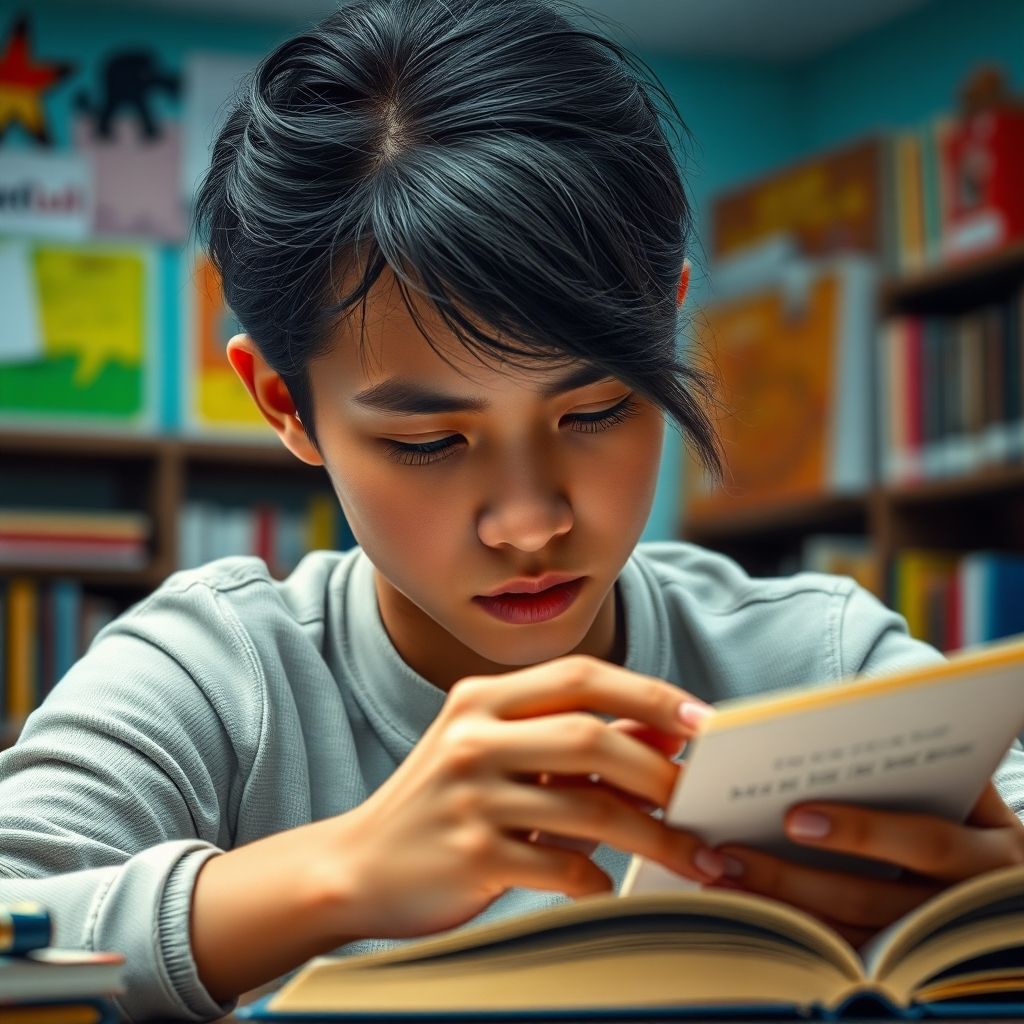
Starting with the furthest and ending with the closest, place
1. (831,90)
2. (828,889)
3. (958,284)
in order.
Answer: (831,90)
(958,284)
(828,889)

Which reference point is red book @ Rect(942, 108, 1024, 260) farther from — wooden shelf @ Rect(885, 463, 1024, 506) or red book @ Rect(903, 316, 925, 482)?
wooden shelf @ Rect(885, 463, 1024, 506)

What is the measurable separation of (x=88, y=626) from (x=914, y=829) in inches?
112

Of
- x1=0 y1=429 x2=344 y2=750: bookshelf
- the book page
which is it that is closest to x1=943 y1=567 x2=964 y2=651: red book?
x1=0 y1=429 x2=344 y2=750: bookshelf

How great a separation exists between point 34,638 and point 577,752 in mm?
2793

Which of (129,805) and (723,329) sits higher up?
(723,329)

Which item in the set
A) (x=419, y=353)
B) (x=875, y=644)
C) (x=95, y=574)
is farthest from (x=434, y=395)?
(x=95, y=574)

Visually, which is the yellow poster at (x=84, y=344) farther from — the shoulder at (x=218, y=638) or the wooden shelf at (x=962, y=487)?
the shoulder at (x=218, y=638)

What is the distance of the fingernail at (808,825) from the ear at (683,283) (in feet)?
1.43

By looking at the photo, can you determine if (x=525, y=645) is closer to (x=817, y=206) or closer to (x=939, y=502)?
(x=939, y=502)

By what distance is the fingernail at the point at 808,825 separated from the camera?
65cm

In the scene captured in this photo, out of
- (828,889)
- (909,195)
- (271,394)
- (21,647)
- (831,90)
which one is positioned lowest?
(21,647)

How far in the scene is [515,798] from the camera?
0.65m

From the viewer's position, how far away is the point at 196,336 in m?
3.61

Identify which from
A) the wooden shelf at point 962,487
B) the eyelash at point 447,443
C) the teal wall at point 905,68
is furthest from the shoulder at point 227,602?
the teal wall at point 905,68
